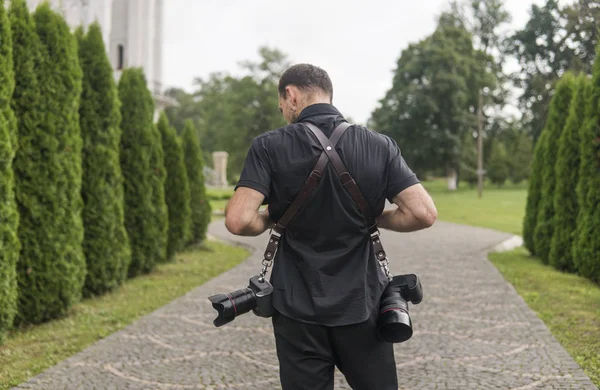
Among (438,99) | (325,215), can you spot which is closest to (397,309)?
(325,215)

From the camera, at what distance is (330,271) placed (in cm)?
254

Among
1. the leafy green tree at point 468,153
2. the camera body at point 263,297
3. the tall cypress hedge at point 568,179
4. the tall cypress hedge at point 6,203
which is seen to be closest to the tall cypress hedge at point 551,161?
the tall cypress hedge at point 568,179

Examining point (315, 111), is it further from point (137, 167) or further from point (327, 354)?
point (137, 167)

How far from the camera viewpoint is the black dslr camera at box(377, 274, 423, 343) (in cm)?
248

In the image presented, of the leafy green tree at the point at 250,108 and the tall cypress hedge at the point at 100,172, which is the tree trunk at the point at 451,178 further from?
the tall cypress hedge at the point at 100,172

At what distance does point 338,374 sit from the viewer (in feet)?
16.3

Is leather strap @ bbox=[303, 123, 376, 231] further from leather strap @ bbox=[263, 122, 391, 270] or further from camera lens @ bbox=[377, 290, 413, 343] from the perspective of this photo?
camera lens @ bbox=[377, 290, 413, 343]

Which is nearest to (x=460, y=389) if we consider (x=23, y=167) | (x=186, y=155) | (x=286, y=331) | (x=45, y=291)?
(x=286, y=331)

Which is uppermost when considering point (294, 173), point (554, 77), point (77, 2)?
point (77, 2)

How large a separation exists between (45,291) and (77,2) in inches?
1066

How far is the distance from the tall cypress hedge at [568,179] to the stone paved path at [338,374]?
249cm

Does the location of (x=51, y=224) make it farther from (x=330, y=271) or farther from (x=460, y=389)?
(x=330, y=271)

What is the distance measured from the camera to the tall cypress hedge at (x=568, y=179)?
10344 millimetres

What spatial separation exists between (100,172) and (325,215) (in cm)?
664
